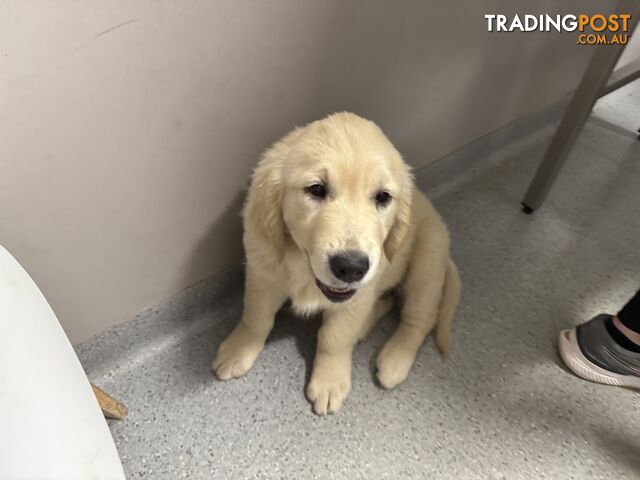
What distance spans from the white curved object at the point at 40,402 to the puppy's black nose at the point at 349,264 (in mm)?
427

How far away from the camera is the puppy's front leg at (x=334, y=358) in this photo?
116 centimetres

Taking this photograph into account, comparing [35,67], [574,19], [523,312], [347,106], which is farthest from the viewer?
[574,19]

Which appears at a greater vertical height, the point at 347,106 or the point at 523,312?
the point at 347,106

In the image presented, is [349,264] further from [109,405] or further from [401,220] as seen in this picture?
[109,405]

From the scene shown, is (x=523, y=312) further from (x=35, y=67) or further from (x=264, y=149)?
(x=35, y=67)

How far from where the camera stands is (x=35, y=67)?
751 mm

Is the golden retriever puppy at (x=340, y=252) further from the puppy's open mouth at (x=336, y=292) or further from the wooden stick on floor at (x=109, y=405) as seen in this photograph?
the wooden stick on floor at (x=109, y=405)

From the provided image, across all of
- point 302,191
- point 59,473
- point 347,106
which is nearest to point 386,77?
point 347,106

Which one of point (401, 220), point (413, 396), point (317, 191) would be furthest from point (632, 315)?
point (317, 191)

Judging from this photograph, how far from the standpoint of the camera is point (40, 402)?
1.89 feet

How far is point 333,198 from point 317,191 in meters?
0.03

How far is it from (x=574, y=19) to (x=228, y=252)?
4.80ft

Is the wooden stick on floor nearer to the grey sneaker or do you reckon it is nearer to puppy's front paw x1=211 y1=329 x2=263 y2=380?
puppy's front paw x1=211 y1=329 x2=263 y2=380

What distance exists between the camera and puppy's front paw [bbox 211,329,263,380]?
4.02 ft
